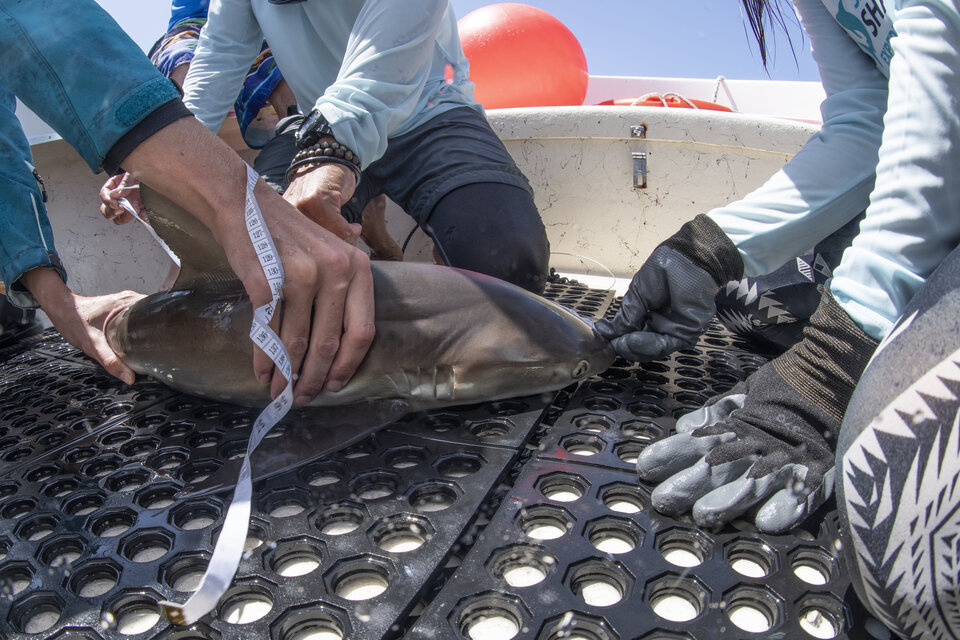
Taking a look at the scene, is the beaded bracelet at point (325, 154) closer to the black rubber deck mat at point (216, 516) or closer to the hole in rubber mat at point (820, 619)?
the black rubber deck mat at point (216, 516)

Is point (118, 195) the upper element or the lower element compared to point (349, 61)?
lower

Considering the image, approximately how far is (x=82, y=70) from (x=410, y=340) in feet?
3.04

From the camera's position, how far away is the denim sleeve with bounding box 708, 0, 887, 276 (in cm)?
154

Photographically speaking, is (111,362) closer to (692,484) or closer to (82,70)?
(82,70)

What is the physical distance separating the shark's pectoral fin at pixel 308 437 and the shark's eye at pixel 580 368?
44cm

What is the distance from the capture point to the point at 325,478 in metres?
1.32

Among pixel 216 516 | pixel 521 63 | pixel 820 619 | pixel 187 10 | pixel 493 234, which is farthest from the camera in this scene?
pixel 521 63

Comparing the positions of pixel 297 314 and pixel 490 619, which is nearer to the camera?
pixel 490 619

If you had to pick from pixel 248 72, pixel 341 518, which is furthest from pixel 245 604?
pixel 248 72

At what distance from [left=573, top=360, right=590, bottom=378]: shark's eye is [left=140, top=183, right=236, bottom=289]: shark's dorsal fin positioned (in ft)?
3.08

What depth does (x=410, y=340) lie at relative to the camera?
165cm

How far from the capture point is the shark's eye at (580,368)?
1.67 metres

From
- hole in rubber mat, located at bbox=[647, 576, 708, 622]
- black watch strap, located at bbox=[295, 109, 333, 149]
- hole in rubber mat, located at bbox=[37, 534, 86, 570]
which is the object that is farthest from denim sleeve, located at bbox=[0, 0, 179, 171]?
hole in rubber mat, located at bbox=[647, 576, 708, 622]

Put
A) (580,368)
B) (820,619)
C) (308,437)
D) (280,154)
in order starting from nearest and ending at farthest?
(820,619), (308,437), (580,368), (280,154)
